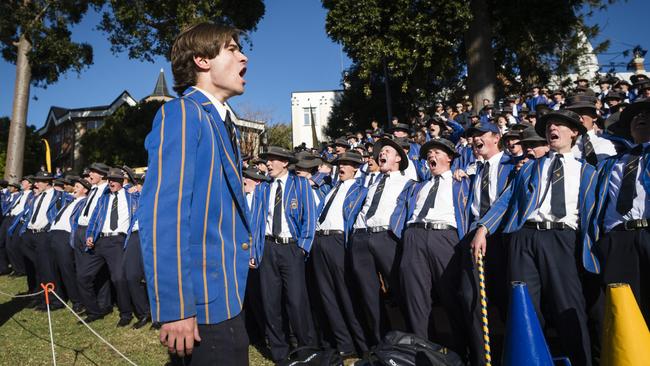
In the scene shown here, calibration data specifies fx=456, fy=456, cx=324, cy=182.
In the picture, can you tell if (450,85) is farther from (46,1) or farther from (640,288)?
(640,288)

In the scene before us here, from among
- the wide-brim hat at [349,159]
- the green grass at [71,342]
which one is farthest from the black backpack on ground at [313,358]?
the wide-brim hat at [349,159]

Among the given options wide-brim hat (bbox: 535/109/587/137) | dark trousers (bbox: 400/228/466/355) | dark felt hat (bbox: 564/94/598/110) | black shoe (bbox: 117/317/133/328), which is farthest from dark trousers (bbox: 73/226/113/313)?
dark felt hat (bbox: 564/94/598/110)

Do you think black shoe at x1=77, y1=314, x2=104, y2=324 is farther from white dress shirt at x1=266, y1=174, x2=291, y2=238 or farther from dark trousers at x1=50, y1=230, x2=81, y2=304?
white dress shirt at x1=266, y1=174, x2=291, y2=238

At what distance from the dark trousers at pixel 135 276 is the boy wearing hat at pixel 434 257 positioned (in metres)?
4.70

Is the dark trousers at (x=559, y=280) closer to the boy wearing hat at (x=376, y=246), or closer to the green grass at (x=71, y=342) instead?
the boy wearing hat at (x=376, y=246)

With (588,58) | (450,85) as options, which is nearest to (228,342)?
(450,85)

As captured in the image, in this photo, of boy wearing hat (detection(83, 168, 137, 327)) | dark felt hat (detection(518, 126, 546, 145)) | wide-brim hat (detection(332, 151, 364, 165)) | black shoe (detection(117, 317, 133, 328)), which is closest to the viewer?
dark felt hat (detection(518, 126, 546, 145))

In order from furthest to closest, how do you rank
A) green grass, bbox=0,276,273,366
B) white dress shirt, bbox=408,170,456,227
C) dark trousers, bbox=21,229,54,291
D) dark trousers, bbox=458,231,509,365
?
dark trousers, bbox=21,229,54,291, green grass, bbox=0,276,273,366, white dress shirt, bbox=408,170,456,227, dark trousers, bbox=458,231,509,365

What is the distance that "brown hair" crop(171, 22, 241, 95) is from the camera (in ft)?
7.07

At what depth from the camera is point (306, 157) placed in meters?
7.83

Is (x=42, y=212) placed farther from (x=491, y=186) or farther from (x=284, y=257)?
(x=491, y=186)

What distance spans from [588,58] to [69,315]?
29969mm

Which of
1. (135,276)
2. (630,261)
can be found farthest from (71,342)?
(630,261)

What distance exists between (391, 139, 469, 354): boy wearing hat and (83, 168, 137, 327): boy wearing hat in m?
5.22
